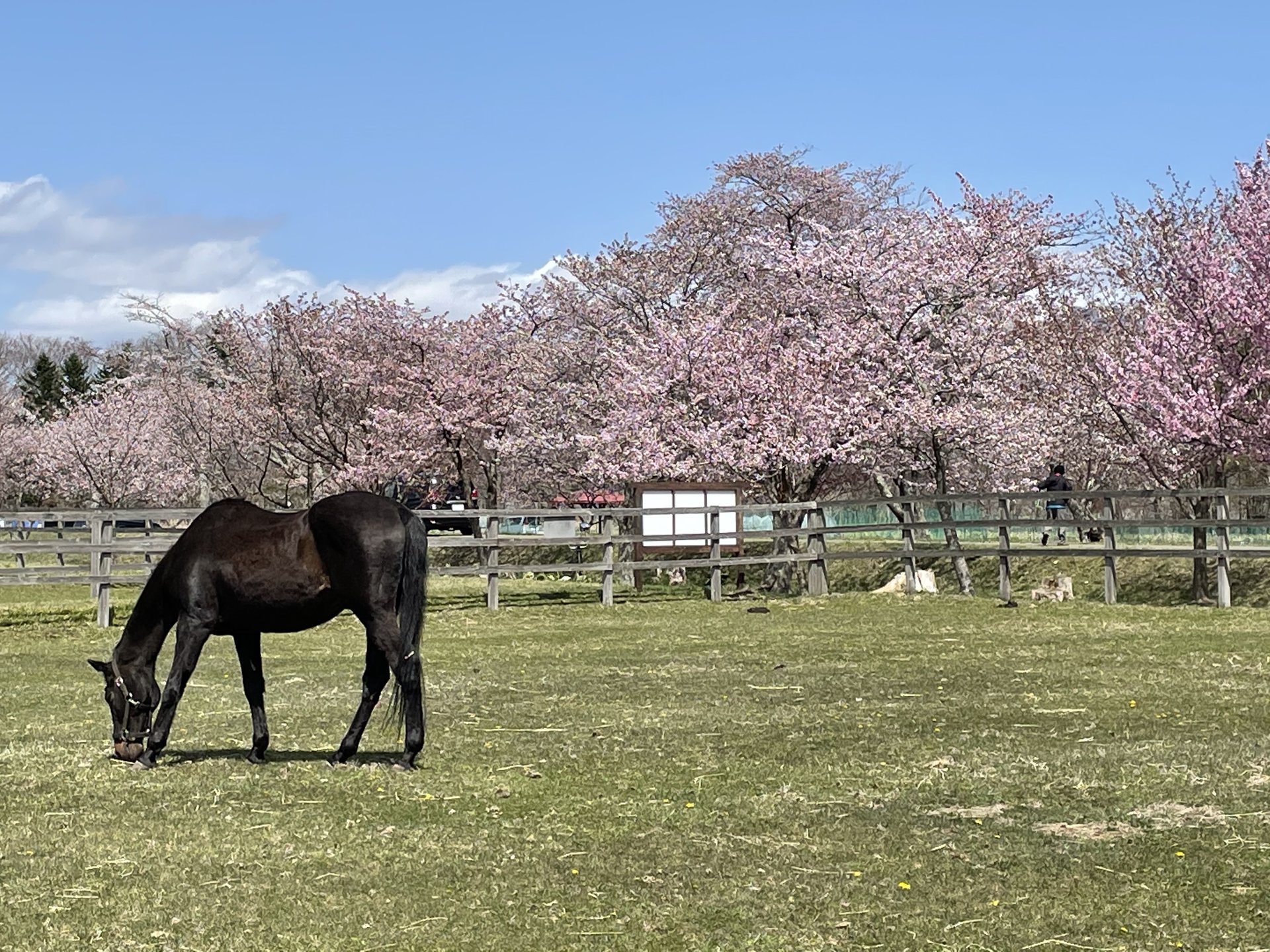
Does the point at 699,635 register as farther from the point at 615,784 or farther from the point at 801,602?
the point at 615,784

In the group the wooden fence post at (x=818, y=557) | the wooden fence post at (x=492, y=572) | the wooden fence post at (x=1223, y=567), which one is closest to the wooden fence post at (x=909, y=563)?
the wooden fence post at (x=818, y=557)

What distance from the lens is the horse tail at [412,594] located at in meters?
8.16

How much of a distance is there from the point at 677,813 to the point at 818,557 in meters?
15.9

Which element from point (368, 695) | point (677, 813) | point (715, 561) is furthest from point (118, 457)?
point (677, 813)

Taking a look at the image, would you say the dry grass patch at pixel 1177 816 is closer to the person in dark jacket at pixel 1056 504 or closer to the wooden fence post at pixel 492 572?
the wooden fence post at pixel 492 572

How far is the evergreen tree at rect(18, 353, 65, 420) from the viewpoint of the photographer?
70.4m

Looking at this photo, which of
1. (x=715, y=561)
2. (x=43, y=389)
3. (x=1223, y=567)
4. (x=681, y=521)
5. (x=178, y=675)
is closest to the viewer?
(x=178, y=675)

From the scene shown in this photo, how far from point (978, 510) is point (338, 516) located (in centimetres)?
2847

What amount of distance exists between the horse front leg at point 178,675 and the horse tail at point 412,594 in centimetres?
119

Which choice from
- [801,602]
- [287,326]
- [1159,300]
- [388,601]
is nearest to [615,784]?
[388,601]

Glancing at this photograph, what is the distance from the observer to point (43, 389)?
7200 cm

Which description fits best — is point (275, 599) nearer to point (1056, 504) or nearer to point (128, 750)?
point (128, 750)

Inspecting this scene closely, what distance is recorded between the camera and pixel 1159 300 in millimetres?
25656

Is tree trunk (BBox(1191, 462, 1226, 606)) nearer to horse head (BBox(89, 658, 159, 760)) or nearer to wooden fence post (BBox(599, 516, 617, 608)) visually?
wooden fence post (BBox(599, 516, 617, 608))
